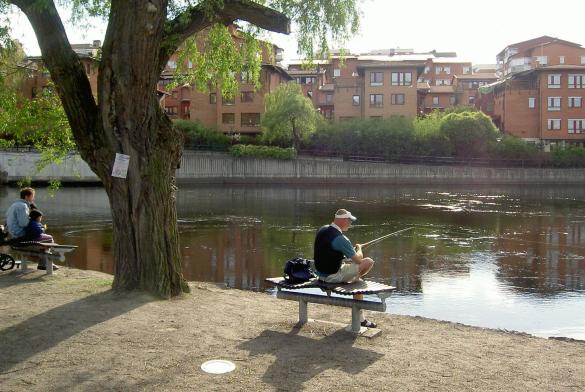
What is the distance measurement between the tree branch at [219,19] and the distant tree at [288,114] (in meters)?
60.8

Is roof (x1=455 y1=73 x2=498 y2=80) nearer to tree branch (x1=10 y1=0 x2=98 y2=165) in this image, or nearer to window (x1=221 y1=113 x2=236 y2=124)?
window (x1=221 y1=113 x2=236 y2=124)

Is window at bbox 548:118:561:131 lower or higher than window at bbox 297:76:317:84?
lower

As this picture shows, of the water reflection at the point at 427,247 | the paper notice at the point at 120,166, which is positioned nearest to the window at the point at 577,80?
the water reflection at the point at 427,247

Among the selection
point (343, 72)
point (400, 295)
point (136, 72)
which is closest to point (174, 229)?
point (136, 72)

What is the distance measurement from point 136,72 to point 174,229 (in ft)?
8.99

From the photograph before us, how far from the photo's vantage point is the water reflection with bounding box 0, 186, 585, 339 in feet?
48.6

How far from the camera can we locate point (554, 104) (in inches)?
3319

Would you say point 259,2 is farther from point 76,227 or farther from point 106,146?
point 76,227

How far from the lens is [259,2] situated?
11.9m

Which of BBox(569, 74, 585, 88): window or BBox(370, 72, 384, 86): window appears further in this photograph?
BBox(370, 72, 384, 86): window

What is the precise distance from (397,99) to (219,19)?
79120 mm

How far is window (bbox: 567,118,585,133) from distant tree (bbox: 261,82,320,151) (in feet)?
117

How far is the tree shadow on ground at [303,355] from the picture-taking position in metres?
6.81

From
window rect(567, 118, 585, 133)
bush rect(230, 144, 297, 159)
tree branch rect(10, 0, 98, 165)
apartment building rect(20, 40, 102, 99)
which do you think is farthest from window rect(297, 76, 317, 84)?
tree branch rect(10, 0, 98, 165)
